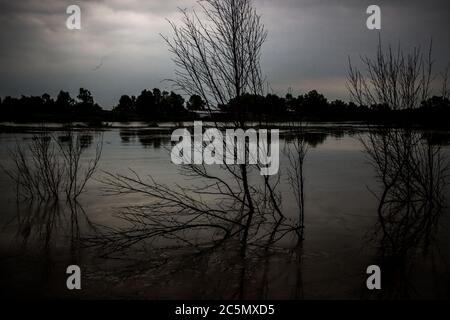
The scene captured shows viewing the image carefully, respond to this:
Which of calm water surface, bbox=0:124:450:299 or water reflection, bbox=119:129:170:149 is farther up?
water reflection, bbox=119:129:170:149

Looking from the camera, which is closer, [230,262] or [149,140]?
[230,262]

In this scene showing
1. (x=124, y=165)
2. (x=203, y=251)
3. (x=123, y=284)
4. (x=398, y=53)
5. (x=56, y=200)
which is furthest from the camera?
(x=124, y=165)

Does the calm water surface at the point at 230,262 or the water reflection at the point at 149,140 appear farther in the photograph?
the water reflection at the point at 149,140

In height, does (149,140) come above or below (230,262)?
above

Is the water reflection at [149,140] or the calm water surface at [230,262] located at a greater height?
the water reflection at [149,140]

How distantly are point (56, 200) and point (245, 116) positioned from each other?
6.11 m

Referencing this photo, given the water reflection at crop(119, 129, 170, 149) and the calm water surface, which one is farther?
the water reflection at crop(119, 129, 170, 149)
